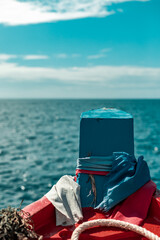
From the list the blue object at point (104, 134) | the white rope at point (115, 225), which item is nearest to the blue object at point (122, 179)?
the blue object at point (104, 134)

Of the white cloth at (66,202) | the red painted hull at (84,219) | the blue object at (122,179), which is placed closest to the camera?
the red painted hull at (84,219)

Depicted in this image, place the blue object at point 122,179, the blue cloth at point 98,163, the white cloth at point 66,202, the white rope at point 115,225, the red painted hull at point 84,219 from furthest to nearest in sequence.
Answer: the blue cloth at point 98,163, the blue object at point 122,179, the white cloth at point 66,202, the red painted hull at point 84,219, the white rope at point 115,225

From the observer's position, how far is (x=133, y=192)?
407 centimetres

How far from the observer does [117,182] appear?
4191 millimetres

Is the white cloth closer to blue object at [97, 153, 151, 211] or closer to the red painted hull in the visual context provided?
the red painted hull

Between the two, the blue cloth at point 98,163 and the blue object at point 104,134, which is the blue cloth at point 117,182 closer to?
the blue cloth at point 98,163

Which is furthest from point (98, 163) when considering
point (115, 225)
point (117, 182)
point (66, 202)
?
point (115, 225)

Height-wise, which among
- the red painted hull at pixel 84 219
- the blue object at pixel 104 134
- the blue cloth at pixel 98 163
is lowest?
the red painted hull at pixel 84 219

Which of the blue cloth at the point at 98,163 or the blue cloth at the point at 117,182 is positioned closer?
the blue cloth at the point at 117,182

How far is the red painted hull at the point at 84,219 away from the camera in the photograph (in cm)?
361

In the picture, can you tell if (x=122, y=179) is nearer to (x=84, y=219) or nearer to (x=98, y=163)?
(x=98, y=163)

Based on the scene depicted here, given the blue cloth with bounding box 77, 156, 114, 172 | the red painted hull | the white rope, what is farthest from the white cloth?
the white rope

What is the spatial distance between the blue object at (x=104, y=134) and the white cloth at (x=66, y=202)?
558 mm

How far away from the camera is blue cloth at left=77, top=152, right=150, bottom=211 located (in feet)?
13.4
